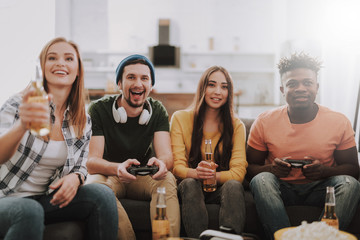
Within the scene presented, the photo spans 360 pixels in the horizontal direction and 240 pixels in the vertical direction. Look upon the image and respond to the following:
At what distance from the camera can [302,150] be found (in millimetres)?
2100

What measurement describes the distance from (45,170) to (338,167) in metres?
1.56

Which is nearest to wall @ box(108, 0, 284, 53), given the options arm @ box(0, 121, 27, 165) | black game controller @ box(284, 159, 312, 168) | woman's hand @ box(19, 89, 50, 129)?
black game controller @ box(284, 159, 312, 168)

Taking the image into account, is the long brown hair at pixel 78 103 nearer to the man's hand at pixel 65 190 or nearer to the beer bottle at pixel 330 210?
the man's hand at pixel 65 190

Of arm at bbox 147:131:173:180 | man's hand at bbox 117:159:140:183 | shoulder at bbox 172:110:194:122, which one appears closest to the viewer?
man's hand at bbox 117:159:140:183

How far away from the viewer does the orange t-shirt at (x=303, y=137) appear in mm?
2082

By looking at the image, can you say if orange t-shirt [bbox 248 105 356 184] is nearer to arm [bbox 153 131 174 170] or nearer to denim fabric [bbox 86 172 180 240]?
arm [bbox 153 131 174 170]

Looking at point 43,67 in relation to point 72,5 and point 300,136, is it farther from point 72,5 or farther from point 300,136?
point 72,5

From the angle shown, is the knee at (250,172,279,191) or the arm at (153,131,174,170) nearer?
the knee at (250,172,279,191)

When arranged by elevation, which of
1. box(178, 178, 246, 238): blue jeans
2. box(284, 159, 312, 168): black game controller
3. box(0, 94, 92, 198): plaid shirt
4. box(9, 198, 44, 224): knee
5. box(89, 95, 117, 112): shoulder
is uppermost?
box(89, 95, 117, 112): shoulder

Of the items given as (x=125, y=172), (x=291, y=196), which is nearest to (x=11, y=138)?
(x=125, y=172)

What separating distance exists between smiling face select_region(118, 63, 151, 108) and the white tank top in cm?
62

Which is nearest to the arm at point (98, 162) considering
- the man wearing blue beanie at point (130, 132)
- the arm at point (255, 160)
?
the man wearing blue beanie at point (130, 132)

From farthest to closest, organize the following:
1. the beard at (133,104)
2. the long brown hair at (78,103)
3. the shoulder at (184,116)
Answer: the shoulder at (184,116), the beard at (133,104), the long brown hair at (78,103)

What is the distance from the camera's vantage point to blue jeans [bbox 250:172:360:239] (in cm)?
177
